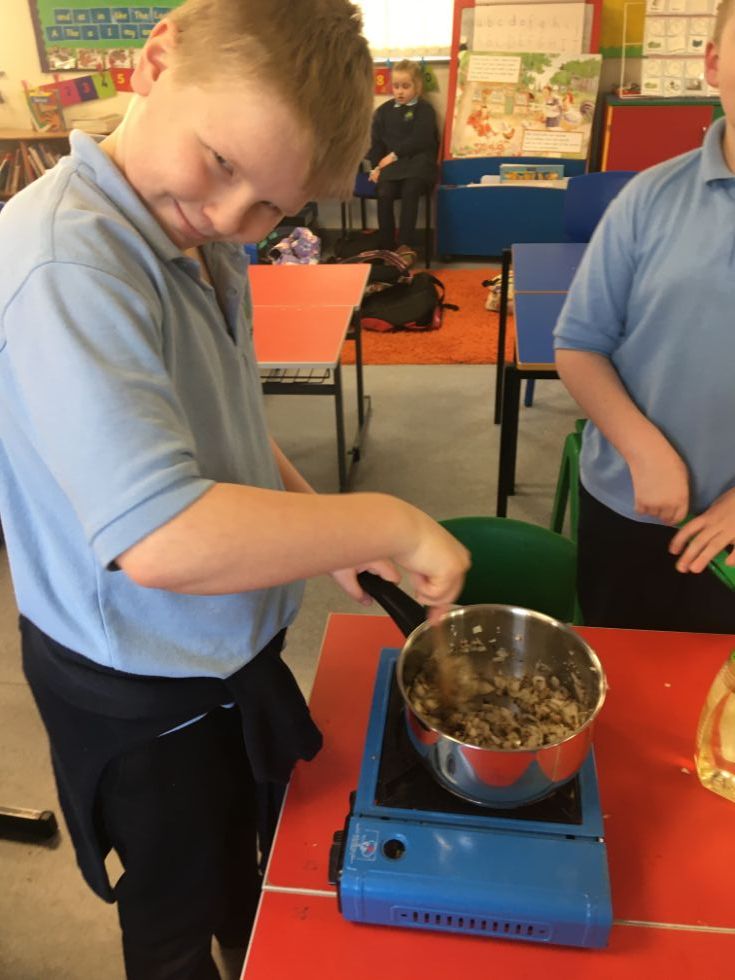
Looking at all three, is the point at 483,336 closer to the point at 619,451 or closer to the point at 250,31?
the point at 619,451

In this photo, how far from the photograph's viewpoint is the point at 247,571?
55 cm

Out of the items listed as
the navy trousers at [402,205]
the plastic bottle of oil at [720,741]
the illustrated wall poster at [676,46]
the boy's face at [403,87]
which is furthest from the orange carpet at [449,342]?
the plastic bottle of oil at [720,741]

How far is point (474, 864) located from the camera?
643 millimetres

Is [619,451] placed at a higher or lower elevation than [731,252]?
lower

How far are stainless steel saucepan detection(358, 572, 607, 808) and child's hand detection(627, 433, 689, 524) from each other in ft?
1.09

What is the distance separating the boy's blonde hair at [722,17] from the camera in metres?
0.92

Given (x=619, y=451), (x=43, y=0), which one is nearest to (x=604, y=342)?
(x=619, y=451)

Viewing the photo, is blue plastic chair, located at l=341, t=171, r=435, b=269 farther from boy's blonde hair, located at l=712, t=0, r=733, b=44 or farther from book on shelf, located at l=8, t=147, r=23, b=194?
boy's blonde hair, located at l=712, t=0, r=733, b=44

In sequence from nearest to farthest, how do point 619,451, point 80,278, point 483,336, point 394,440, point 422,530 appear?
point 80,278
point 422,530
point 619,451
point 394,440
point 483,336

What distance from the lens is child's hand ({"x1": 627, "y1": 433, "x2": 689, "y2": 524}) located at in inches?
41.4

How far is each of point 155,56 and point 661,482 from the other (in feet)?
2.69

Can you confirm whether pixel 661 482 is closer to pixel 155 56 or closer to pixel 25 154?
pixel 155 56

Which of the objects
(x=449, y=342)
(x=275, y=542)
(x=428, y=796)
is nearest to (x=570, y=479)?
(x=428, y=796)

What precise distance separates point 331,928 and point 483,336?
3.47 metres
